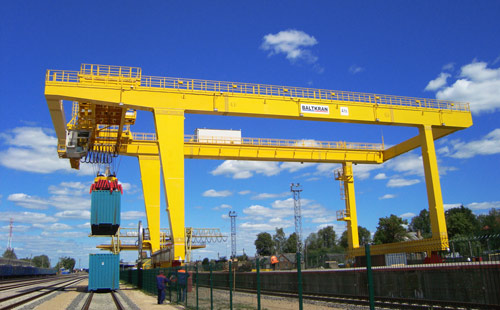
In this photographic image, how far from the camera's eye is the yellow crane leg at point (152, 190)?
28.7 m

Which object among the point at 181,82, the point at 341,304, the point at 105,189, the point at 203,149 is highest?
the point at 181,82

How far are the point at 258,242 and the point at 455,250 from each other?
10398 cm

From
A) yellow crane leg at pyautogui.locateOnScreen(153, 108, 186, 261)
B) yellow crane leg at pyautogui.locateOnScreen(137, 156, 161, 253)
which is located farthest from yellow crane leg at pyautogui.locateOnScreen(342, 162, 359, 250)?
yellow crane leg at pyautogui.locateOnScreen(153, 108, 186, 261)

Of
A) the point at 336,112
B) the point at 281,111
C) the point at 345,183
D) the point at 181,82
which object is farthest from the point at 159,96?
the point at 345,183

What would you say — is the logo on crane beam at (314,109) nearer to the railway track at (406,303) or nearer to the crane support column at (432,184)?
the crane support column at (432,184)

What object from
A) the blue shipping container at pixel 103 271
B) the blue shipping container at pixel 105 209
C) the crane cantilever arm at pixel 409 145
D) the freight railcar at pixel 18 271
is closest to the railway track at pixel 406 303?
the blue shipping container at pixel 103 271

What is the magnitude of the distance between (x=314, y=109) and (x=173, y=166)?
8.40 metres

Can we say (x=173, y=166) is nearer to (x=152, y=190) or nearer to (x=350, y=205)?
(x=152, y=190)

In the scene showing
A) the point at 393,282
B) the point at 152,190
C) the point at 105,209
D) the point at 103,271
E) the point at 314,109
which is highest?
the point at 314,109

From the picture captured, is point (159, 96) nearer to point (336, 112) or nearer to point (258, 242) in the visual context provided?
point (336, 112)

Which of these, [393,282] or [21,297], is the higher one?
[393,282]

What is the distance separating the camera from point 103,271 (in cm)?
2358

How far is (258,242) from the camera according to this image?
362 ft

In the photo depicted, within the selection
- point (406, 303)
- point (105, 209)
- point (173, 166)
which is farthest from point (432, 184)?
point (105, 209)
